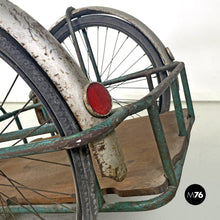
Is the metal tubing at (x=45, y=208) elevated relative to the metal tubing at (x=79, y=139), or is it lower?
lower

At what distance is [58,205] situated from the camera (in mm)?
907

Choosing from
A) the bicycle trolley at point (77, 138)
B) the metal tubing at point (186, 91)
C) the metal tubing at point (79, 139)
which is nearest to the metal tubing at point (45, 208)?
the bicycle trolley at point (77, 138)

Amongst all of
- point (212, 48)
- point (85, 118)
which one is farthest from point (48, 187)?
point (212, 48)

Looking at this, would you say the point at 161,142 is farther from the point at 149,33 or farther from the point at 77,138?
the point at 149,33

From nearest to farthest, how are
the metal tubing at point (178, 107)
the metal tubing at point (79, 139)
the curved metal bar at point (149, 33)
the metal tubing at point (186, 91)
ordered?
the metal tubing at point (79, 139) → the metal tubing at point (178, 107) → the metal tubing at point (186, 91) → the curved metal bar at point (149, 33)

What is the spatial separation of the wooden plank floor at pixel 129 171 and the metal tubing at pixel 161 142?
0.02 meters

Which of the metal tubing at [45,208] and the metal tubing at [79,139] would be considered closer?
the metal tubing at [79,139]

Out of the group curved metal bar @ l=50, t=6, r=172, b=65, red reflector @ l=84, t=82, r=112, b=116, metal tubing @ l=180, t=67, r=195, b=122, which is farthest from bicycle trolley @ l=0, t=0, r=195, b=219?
curved metal bar @ l=50, t=6, r=172, b=65

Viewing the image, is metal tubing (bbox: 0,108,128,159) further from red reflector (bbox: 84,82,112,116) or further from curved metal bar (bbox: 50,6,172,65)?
curved metal bar (bbox: 50,6,172,65)

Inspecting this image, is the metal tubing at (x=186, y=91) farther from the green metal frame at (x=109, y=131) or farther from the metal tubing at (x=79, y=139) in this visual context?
the metal tubing at (x=79, y=139)

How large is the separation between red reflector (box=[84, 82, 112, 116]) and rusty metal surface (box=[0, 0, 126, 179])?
1 cm

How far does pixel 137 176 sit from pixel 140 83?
87.3 inches

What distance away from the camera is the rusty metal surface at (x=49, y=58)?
740 millimetres

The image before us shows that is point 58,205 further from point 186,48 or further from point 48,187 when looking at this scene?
point 186,48
